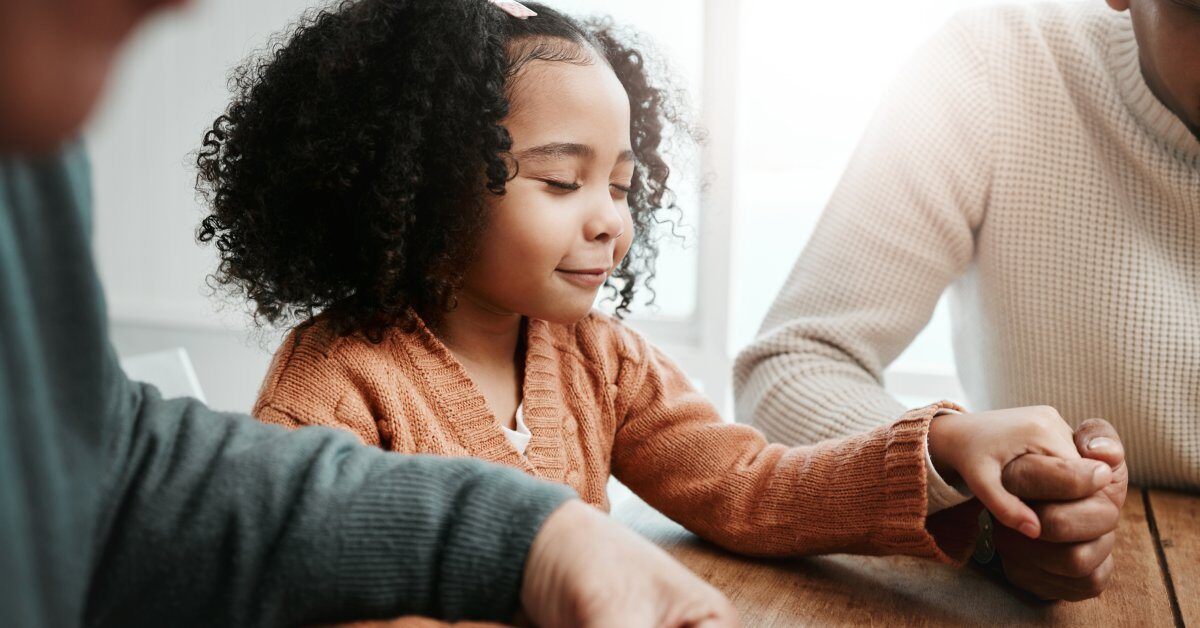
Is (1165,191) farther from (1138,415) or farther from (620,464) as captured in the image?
(620,464)

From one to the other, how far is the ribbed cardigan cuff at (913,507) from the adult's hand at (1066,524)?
0.15ft

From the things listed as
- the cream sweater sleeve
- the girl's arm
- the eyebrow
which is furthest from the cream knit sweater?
the eyebrow

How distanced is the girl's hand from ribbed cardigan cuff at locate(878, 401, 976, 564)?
0.08ft

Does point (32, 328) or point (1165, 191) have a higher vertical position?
point (32, 328)

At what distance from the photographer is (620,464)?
1.07 meters

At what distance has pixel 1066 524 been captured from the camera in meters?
0.80

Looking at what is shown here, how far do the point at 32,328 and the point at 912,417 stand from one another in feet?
2.24

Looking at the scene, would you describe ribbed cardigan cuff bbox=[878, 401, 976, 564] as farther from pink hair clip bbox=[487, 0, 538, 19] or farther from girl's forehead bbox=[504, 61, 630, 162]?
pink hair clip bbox=[487, 0, 538, 19]

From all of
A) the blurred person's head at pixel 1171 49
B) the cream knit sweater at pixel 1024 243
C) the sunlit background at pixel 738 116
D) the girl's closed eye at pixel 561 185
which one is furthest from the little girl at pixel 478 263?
the sunlit background at pixel 738 116

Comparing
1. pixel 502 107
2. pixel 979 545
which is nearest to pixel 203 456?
pixel 502 107

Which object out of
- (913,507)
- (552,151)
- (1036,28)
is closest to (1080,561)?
(913,507)

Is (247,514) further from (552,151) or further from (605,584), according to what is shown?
(552,151)

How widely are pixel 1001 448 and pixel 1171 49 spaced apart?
1.75 feet

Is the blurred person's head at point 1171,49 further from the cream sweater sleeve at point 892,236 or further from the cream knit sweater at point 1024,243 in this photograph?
the cream sweater sleeve at point 892,236
